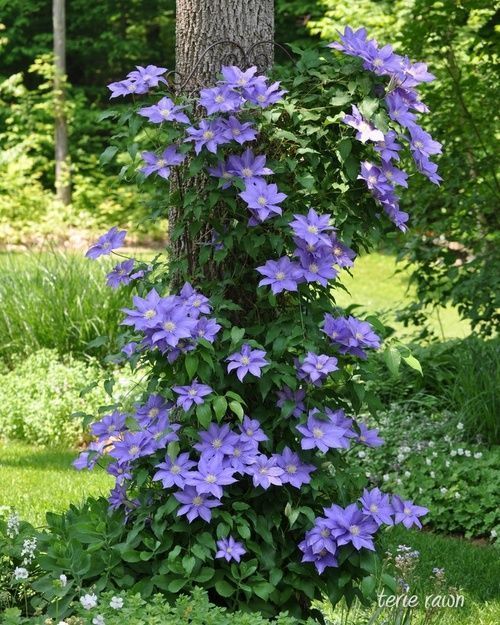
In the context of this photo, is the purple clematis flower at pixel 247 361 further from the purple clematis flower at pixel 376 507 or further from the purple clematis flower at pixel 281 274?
the purple clematis flower at pixel 376 507

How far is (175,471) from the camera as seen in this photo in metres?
2.61

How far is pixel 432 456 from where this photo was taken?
4867mm

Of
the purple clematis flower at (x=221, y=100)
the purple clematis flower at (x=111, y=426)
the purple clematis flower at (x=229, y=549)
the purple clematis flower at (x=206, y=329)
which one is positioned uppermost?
the purple clematis flower at (x=221, y=100)

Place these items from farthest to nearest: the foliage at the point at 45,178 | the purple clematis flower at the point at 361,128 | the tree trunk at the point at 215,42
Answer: the foliage at the point at 45,178 → the tree trunk at the point at 215,42 → the purple clematis flower at the point at 361,128

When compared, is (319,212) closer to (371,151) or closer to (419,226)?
(371,151)

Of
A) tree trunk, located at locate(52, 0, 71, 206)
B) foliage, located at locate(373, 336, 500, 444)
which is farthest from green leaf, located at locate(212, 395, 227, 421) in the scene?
tree trunk, located at locate(52, 0, 71, 206)

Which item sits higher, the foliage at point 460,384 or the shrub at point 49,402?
the foliage at point 460,384

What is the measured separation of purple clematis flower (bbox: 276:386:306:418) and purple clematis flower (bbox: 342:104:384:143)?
70 centimetres

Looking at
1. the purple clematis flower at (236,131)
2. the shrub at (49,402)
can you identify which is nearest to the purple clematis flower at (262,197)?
the purple clematis flower at (236,131)

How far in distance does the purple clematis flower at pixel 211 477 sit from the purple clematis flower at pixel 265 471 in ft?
0.20

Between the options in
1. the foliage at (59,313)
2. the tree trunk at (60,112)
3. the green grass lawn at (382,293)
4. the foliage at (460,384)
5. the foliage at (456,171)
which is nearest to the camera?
the foliage at (460,384)

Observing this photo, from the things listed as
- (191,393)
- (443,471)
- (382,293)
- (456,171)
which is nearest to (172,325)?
(191,393)

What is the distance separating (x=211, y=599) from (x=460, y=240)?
406cm

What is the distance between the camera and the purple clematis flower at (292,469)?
104 inches
